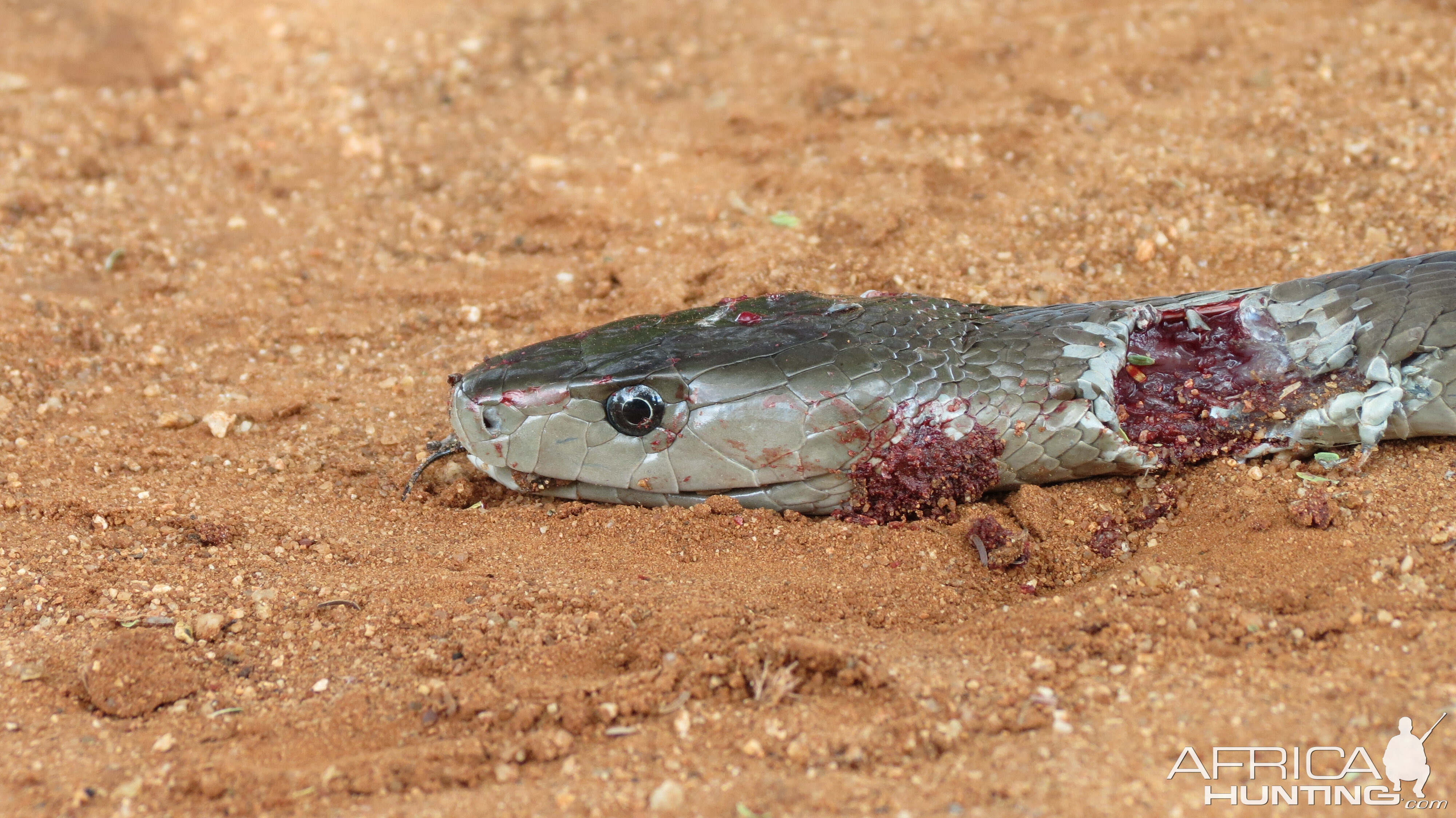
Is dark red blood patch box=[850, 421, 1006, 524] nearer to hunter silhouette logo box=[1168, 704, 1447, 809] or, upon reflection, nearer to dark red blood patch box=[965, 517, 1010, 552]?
dark red blood patch box=[965, 517, 1010, 552]

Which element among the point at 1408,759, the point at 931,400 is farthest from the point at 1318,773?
the point at 931,400

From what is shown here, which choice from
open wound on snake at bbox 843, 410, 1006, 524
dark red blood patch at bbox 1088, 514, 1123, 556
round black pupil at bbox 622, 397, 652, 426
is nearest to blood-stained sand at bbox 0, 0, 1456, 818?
dark red blood patch at bbox 1088, 514, 1123, 556

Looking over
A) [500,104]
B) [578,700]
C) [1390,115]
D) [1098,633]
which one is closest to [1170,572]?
[1098,633]

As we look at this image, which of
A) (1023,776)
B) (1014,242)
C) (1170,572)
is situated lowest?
(1023,776)

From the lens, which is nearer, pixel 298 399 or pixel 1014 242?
pixel 298 399

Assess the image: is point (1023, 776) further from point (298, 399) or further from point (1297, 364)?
point (298, 399)

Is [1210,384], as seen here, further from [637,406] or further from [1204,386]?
[637,406]
